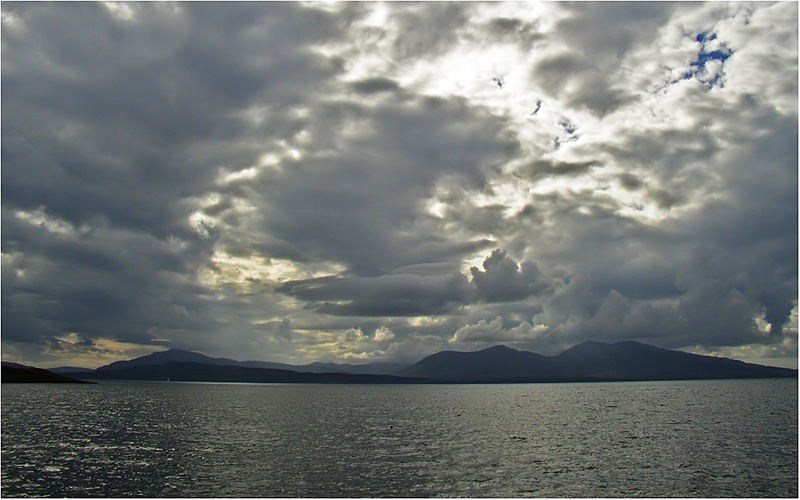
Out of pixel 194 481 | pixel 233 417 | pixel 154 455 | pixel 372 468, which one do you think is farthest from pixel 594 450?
pixel 233 417

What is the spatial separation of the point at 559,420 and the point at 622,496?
298 feet

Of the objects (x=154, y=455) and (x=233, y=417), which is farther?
(x=233, y=417)

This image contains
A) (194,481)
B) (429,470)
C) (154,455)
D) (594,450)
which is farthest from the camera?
(594,450)

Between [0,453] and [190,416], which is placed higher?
[0,453]

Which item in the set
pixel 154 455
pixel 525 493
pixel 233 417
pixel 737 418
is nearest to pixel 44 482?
A: pixel 154 455

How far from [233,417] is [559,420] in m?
89.8

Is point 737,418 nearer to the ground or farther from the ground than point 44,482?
nearer to the ground

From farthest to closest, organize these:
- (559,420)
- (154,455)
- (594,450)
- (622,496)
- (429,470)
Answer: (559,420) → (594,450) → (154,455) → (429,470) → (622,496)

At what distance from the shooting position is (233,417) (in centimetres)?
14888

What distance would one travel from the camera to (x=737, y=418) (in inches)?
5664

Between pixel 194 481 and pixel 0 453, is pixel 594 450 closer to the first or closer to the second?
pixel 194 481

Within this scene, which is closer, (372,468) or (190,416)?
(372,468)

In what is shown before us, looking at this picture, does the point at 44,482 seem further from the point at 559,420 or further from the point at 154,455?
the point at 559,420

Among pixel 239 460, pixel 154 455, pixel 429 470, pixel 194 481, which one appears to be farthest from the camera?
pixel 154 455
